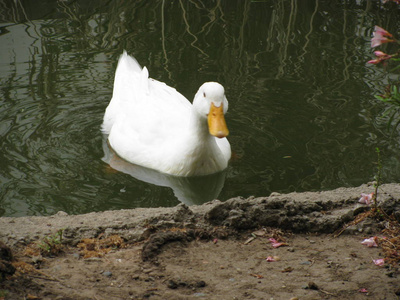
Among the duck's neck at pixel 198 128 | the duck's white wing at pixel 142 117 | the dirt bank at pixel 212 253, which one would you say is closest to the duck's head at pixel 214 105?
the duck's neck at pixel 198 128

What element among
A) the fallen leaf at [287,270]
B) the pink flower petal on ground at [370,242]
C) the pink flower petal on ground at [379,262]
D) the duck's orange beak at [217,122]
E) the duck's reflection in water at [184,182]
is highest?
the duck's orange beak at [217,122]

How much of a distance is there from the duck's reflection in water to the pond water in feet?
0.07

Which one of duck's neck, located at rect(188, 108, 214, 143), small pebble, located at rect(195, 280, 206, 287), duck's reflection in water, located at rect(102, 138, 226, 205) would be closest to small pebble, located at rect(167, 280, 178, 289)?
small pebble, located at rect(195, 280, 206, 287)

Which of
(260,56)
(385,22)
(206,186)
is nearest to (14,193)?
(206,186)

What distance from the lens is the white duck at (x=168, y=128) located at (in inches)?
216

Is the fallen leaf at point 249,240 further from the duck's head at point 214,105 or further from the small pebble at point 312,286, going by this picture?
the duck's head at point 214,105

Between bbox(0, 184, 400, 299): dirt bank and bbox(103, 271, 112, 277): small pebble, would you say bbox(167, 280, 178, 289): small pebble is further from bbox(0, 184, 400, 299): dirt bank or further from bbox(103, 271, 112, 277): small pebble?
bbox(103, 271, 112, 277): small pebble

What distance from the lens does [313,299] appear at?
2943 mm

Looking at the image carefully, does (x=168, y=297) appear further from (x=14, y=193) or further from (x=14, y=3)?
(x=14, y=3)

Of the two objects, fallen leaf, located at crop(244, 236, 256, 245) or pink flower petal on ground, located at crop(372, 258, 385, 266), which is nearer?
pink flower petal on ground, located at crop(372, 258, 385, 266)

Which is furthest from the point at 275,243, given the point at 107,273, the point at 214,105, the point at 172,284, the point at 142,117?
the point at 142,117

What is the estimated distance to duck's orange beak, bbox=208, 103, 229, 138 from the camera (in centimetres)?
518

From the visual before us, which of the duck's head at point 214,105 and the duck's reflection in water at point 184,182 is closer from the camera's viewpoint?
the duck's head at point 214,105

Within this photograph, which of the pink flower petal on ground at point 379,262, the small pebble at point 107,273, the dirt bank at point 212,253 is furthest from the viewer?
the pink flower petal on ground at point 379,262
